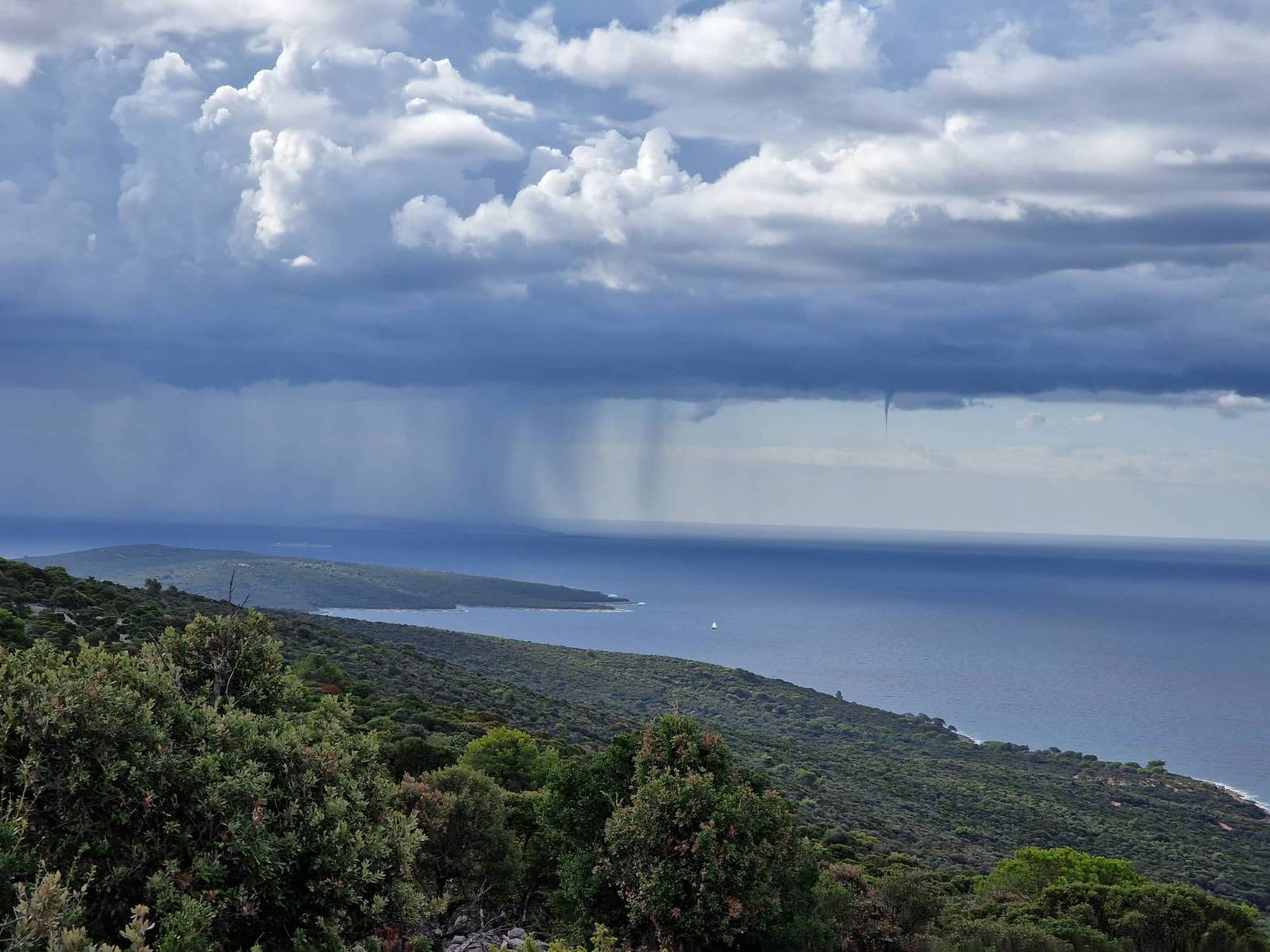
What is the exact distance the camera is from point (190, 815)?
44.1 feet

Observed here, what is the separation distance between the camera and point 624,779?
22047 millimetres

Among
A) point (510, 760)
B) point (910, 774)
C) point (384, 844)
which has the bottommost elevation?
point (910, 774)

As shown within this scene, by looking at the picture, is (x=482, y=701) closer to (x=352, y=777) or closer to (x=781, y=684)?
(x=352, y=777)

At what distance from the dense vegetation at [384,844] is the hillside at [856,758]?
16.3 metres

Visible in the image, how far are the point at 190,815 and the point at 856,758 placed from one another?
7413 centimetres

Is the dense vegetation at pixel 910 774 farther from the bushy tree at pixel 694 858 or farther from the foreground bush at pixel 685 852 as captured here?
the bushy tree at pixel 694 858

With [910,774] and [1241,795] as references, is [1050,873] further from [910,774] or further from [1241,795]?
[1241,795]

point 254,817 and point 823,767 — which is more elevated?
point 254,817

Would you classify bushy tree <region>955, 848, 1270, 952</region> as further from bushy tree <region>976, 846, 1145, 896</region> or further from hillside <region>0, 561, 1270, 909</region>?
hillside <region>0, 561, 1270, 909</region>

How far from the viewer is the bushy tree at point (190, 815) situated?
12.7 metres

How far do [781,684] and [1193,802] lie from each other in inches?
1886

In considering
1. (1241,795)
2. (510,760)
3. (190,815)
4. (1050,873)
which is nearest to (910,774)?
(1241,795)

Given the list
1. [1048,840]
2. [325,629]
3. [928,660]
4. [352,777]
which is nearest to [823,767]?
[1048,840]

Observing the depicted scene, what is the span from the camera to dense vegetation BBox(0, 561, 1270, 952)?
1281 cm
